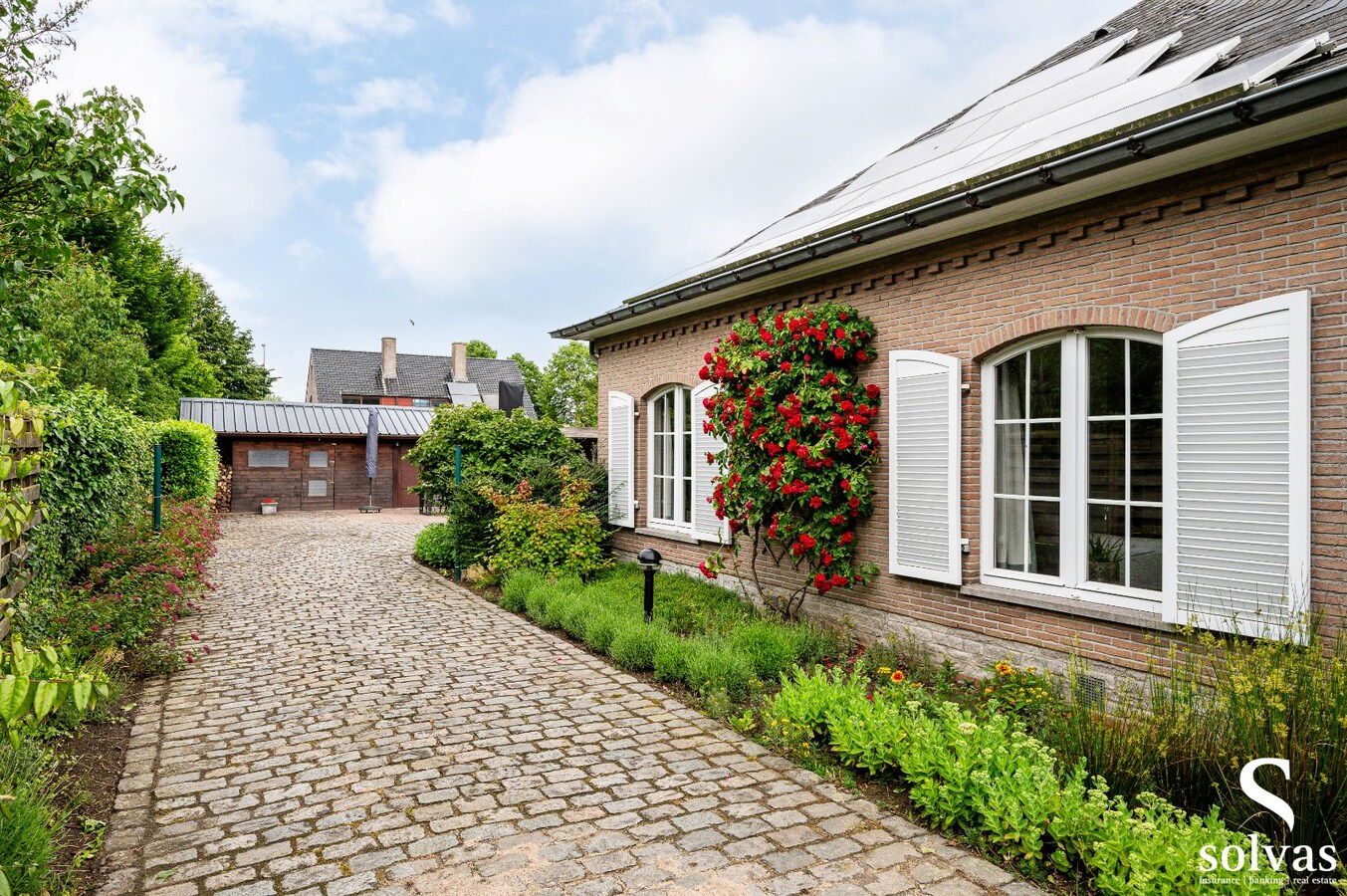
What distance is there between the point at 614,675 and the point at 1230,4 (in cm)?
841

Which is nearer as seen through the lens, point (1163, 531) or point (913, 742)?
point (913, 742)

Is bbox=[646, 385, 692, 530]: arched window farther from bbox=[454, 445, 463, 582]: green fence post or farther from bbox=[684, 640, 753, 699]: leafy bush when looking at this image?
bbox=[684, 640, 753, 699]: leafy bush

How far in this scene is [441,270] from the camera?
2505 centimetres

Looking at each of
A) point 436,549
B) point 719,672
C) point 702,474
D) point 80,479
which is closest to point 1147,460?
point 719,672

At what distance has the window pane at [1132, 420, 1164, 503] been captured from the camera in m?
4.97

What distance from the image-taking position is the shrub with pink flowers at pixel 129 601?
5.70 m

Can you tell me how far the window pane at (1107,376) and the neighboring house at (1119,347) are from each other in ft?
0.06

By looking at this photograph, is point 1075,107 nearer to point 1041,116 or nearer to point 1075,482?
point 1041,116

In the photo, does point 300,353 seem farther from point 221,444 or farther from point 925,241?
point 925,241

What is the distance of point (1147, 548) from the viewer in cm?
504

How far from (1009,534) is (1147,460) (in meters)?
1.19

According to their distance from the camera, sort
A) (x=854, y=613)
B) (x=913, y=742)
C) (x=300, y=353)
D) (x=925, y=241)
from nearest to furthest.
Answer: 1. (x=913, y=742)
2. (x=925, y=241)
3. (x=854, y=613)
4. (x=300, y=353)

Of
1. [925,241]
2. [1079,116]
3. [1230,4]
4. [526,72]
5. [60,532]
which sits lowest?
[60,532]

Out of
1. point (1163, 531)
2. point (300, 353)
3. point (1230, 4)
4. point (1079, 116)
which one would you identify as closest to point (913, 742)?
point (1163, 531)
